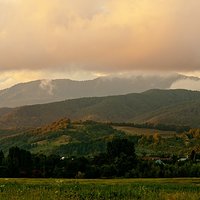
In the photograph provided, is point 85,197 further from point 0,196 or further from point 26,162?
point 26,162

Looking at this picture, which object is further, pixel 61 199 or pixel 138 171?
pixel 138 171

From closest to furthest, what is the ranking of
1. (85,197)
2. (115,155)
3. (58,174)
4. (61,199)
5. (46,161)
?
1. (61,199)
2. (85,197)
3. (58,174)
4. (46,161)
5. (115,155)

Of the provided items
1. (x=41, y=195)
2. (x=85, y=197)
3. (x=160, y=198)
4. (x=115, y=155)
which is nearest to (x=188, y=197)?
(x=160, y=198)

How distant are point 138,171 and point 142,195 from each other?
63019 mm

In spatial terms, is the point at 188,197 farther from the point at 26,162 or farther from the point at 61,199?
the point at 26,162

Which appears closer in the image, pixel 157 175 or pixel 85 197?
pixel 85 197

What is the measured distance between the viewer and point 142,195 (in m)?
34.8

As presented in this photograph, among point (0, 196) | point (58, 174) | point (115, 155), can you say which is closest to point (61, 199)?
point (0, 196)

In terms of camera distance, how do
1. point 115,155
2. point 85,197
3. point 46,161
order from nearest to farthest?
1. point 85,197
2. point 46,161
3. point 115,155

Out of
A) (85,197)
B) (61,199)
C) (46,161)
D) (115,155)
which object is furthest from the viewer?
(115,155)

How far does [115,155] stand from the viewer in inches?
4751

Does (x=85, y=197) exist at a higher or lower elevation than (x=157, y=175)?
higher

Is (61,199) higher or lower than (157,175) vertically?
higher

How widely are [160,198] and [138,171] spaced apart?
64.9 meters
